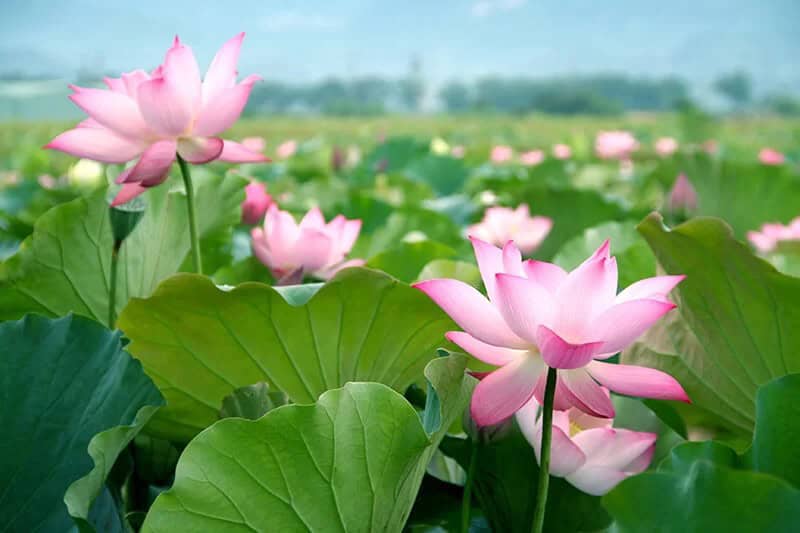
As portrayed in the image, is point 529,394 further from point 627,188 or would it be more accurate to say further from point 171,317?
point 627,188

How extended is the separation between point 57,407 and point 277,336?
150 millimetres

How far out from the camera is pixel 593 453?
55 centimetres

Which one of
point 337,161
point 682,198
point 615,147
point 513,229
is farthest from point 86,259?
point 615,147

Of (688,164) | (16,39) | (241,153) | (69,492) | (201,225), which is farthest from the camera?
(16,39)

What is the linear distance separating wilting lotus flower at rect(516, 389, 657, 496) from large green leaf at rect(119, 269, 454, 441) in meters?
0.10

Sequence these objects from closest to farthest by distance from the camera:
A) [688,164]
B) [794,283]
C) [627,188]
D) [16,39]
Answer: [794,283] → [688,164] → [627,188] → [16,39]

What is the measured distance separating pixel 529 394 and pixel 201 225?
59 cm

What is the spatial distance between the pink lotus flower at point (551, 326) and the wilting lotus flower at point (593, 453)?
0.06m

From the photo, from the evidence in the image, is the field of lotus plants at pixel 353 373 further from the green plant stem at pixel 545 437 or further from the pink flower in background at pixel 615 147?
the pink flower in background at pixel 615 147

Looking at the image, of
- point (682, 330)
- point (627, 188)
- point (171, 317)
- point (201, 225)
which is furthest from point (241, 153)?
point (627, 188)

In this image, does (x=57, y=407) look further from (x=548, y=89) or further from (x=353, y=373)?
(x=548, y=89)

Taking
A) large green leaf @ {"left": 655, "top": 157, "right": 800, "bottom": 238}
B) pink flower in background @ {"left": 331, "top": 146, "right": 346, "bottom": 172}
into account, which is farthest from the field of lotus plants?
pink flower in background @ {"left": 331, "top": 146, "right": 346, "bottom": 172}

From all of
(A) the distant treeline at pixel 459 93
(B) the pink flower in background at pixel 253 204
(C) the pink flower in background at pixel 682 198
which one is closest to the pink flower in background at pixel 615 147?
(C) the pink flower in background at pixel 682 198

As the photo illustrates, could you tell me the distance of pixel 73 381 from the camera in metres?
0.57
